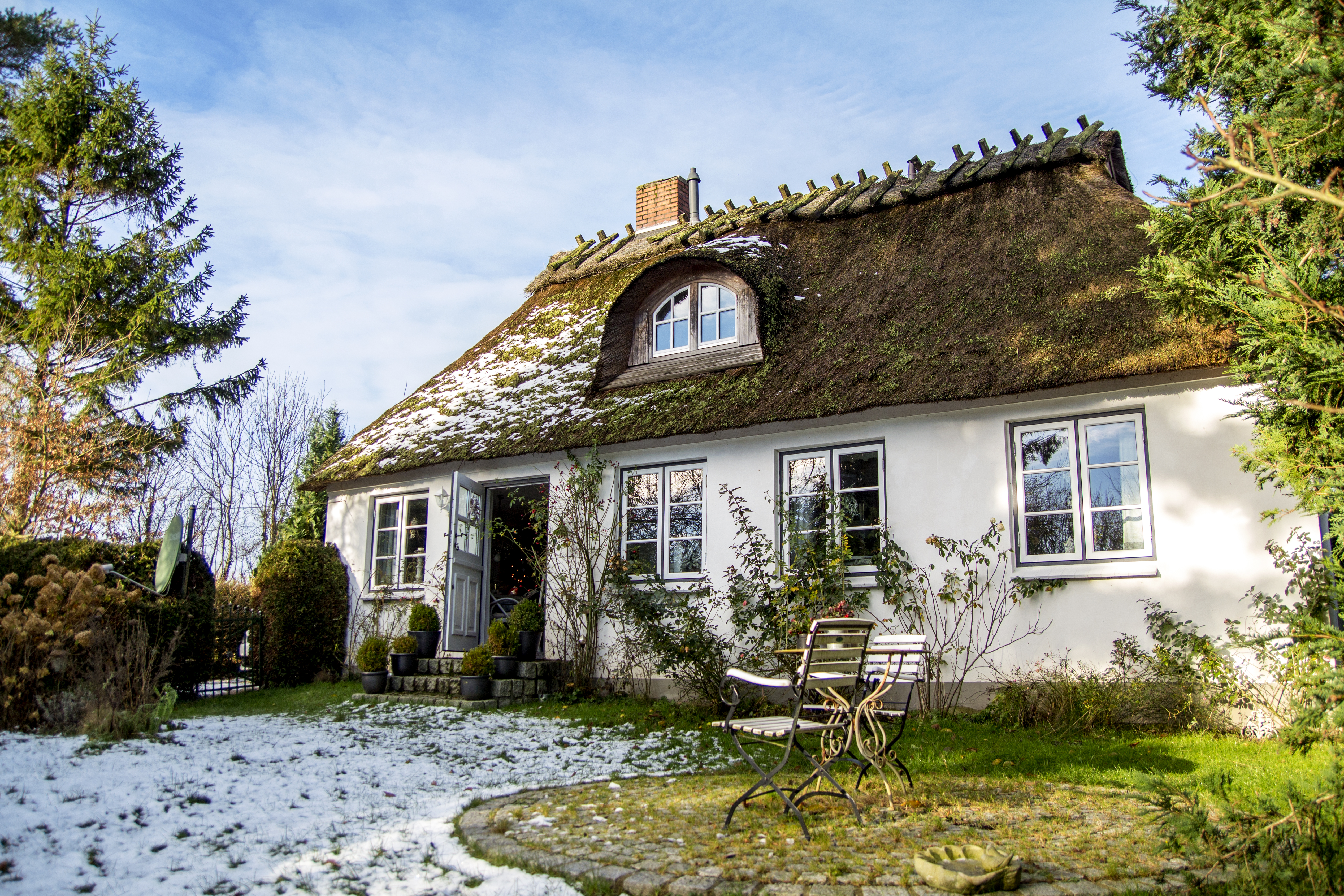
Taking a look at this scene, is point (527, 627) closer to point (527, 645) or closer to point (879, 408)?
point (527, 645)

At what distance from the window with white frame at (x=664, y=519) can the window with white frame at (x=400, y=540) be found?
2.95 m

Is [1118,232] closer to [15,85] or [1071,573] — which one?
[1071,573]

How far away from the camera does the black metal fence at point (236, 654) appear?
1078cm

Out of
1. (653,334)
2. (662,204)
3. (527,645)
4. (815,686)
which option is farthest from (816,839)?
(662,204)

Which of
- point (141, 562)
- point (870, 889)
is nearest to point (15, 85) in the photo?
point (141, 562)

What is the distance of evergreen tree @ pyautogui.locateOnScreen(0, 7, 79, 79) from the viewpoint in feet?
47.1

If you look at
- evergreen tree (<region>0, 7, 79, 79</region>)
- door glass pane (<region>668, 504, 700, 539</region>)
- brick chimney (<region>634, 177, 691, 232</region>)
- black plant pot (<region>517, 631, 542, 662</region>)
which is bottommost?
black plant pot (<region>517, 631, 542, 662</region>)

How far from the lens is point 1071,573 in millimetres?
7086

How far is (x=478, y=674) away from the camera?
29.3ft

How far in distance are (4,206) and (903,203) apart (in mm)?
13274

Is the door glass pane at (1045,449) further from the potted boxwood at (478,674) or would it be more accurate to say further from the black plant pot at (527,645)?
the potted boxwood at (478,674)

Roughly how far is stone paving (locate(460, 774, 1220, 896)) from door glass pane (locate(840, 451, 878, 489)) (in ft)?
12.0

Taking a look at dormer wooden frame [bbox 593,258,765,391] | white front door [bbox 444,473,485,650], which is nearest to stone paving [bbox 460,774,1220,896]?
white front door [bbox 444,473,485,650]

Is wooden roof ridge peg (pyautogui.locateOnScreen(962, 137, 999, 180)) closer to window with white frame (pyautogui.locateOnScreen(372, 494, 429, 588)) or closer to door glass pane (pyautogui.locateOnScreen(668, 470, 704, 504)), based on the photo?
door glass pane (pyautogui.locateOnScreen(668, 470, 704, 504))
